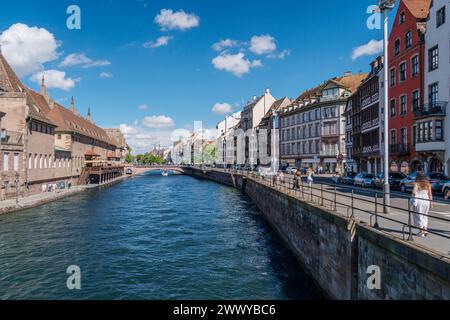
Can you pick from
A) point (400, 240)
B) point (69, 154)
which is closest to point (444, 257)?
point (400, 240)

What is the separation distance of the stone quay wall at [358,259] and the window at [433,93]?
20.1m

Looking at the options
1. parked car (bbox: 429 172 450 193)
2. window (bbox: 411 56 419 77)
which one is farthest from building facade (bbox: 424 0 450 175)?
parked car (bbox: 429 172 450 193)

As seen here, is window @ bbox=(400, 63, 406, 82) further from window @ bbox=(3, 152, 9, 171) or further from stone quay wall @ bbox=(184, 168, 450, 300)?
window @ bbox=(3, 152, 9, 171)

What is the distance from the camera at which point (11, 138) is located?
36594 mm

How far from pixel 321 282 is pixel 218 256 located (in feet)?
21.4

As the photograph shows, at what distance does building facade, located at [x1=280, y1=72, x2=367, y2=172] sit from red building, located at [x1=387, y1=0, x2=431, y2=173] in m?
25.8

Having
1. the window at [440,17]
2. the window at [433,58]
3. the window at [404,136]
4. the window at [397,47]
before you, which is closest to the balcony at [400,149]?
the window at [404,136]

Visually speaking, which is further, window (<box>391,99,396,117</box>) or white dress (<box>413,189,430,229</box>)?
window (<box>391,99,396,117</box>)

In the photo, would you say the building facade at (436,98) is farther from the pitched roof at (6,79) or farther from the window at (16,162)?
the pitched roof at (6,79)

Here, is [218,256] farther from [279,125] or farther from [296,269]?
[279,125]

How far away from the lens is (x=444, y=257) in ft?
21.9

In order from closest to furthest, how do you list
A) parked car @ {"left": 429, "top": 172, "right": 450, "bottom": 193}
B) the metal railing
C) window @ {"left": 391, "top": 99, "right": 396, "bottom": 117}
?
the metal railing → parked car @ {"left": 429, "top": 172, "right": 450, "bottom": 193} → window @ {"left": 391, "top": 99, "right": 396, "bottom": 117}

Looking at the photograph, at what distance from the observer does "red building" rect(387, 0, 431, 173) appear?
3288 cm

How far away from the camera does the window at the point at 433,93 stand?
1180 inches
